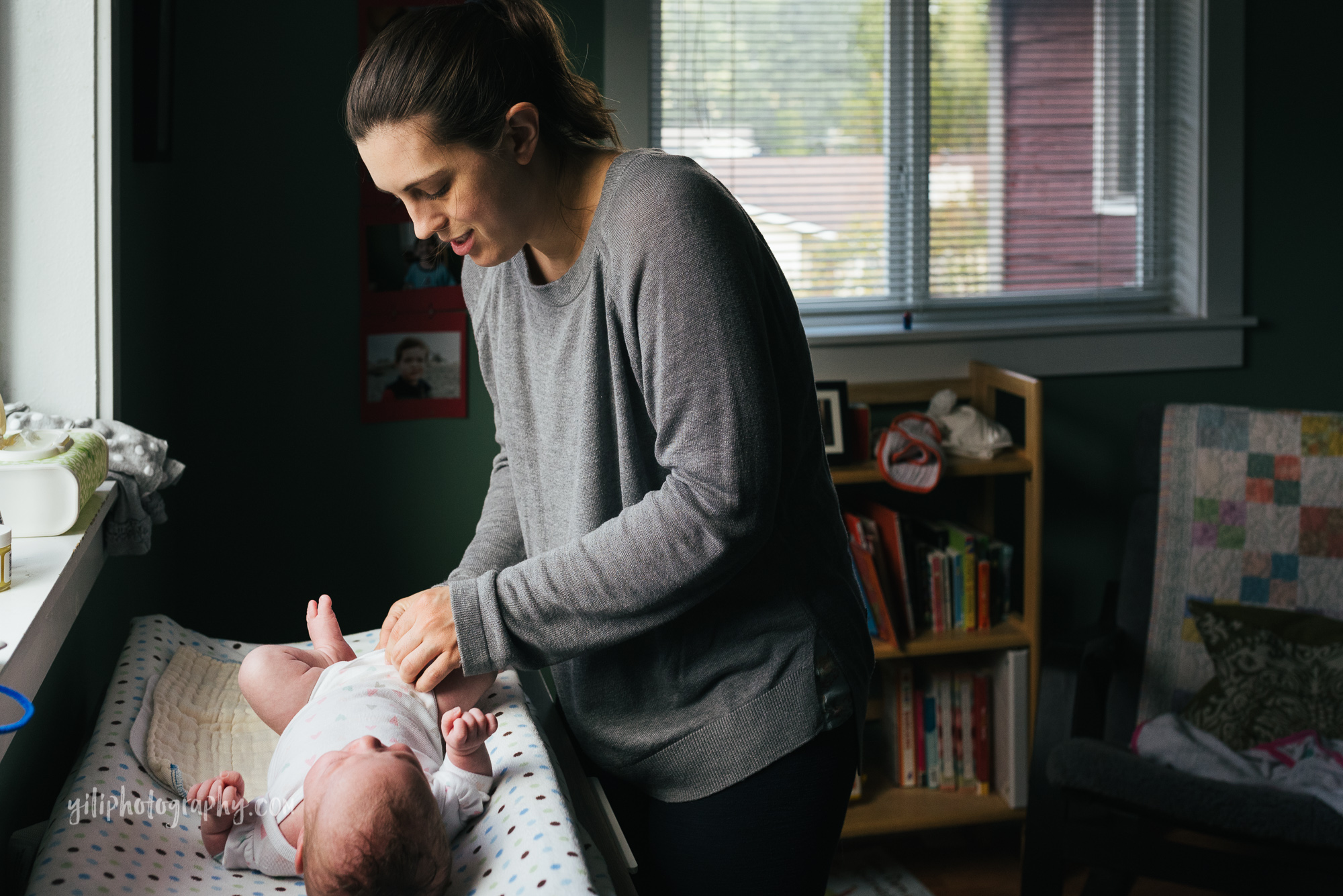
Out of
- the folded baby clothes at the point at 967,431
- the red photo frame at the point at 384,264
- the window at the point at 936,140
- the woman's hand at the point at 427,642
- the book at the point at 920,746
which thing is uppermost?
the window at the point at 936,140

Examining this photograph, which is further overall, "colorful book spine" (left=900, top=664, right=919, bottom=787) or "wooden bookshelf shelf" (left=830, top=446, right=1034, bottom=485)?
"colorful book spine" (left=900, top=664, right=919, bottom=787)

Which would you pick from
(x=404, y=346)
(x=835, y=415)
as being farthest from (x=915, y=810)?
(x=404, y=346)

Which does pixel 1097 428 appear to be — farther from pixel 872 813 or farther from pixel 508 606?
pixel 508 606

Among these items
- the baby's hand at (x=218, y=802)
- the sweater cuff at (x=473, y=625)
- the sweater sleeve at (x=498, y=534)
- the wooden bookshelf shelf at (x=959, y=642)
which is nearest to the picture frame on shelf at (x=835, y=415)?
the wooden bookshelf shelf at (x=959, y=642)

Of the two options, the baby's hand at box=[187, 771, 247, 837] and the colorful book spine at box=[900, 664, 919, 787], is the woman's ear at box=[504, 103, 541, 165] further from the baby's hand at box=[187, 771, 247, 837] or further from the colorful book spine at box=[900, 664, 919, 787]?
the colorful book spine at box=[900, 664, 919, 787]

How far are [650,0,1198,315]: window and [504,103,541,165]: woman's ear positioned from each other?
1.52 meters

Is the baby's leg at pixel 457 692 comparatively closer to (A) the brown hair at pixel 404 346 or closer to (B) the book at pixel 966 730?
(A) the brown hair at pixel 404 346

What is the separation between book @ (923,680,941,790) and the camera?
7.90 feet

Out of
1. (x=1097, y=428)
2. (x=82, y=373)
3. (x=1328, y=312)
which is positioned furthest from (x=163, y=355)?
(x=1328, y=312)

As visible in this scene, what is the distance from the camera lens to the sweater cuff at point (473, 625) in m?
0.95

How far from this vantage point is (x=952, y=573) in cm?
236

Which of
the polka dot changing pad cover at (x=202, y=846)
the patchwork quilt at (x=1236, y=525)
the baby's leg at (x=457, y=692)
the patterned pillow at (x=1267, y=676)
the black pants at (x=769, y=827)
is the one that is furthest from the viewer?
the patchwork quilt at (x=1236, y=525)

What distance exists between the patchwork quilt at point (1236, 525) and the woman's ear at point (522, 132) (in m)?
1.82

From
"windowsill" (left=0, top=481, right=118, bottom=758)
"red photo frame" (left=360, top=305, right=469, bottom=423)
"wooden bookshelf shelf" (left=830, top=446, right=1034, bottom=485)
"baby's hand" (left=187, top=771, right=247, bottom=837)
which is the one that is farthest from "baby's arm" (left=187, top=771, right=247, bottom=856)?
"wooden bookshelf shelf" (left=830, top=446, right=1034, bottom=485)
